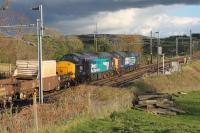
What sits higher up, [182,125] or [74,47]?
[74,47]

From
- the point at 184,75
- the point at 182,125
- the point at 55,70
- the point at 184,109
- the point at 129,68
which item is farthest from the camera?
the point at 129,68

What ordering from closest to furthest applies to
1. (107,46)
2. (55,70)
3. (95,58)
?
(55,70) < (95,58) < (107,46)

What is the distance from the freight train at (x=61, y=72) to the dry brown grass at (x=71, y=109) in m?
6.78

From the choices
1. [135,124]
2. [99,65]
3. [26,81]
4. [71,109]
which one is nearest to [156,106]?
[135,124]

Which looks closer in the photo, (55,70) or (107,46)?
(55,70)

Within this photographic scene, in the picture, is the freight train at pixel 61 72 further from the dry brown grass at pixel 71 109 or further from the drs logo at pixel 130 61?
the dry brown grass at pixel 71 109

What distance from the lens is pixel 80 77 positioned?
167 ft

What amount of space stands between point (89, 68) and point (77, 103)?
29.4m

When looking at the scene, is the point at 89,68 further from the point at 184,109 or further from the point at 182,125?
the point at 182,125

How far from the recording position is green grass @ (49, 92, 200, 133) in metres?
21.4

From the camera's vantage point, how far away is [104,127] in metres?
22.3

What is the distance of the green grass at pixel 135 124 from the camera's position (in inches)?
843

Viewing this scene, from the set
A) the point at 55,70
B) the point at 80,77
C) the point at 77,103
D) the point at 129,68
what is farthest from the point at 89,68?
the point at 77,103

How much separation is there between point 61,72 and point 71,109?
79.2 feet
